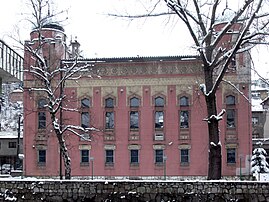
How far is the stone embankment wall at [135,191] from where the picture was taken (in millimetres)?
14664

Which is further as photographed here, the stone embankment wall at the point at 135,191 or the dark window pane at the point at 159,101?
the dark window pane at the point at 159,101

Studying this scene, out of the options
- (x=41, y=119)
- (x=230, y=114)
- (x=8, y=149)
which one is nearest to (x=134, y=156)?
(x=230, y=114)

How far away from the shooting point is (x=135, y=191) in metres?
14.8

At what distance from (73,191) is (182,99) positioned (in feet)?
82.6

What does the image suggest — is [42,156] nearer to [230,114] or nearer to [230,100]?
[230,114]

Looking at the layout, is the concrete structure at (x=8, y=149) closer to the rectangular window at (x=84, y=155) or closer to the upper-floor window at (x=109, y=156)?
the rectangular window at (x=84, y=155)

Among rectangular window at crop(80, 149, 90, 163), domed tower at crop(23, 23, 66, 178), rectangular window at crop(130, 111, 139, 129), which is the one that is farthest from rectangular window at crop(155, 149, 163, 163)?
domed tower at crop(23, 23, 66, 178)

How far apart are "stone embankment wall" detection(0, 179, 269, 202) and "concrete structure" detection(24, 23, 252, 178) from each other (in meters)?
22.8

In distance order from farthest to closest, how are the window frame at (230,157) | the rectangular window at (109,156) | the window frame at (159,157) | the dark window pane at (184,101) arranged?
the dark window pane at (184,101), the rectangular window at (109,156), the window frame at (159,157), the window frame at (230,157)

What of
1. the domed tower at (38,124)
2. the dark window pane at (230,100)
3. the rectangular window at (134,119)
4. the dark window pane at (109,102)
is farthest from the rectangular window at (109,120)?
the dark window pane at (230,100)

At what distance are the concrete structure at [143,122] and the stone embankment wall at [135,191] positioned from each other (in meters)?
22.8

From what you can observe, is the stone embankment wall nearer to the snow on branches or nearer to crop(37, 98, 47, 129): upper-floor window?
the snow on branches

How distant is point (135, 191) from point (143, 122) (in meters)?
24.5

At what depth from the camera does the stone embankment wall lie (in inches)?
577
